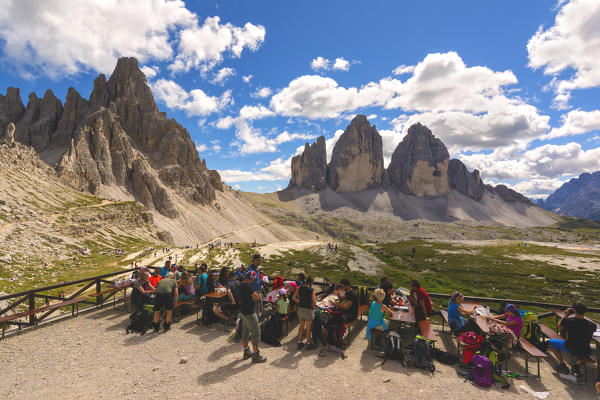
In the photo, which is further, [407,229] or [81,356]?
[407,229]

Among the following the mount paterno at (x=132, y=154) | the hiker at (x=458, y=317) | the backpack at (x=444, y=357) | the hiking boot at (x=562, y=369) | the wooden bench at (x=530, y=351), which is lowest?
the hiking boot at (x=562, y=369)

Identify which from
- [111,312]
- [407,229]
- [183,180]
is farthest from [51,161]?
[407,229]

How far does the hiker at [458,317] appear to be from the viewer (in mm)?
9852

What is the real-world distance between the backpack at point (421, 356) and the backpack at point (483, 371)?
3.70 feet

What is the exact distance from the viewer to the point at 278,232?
4230 inches

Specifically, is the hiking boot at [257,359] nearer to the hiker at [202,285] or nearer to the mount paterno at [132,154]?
the hiker at [202,285]

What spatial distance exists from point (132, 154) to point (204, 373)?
102m

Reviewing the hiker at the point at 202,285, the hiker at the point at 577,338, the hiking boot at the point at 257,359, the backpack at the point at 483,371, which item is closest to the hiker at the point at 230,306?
the hiker at the point at 202,285

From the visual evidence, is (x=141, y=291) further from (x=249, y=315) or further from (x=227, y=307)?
(x=249, y=315)

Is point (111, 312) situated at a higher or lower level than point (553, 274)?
higher

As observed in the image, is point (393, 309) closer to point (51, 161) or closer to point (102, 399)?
point (102, 399)

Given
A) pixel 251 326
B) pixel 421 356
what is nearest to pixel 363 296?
pixel 421 356

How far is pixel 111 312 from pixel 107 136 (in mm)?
95889

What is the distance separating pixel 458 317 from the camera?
1005cm
